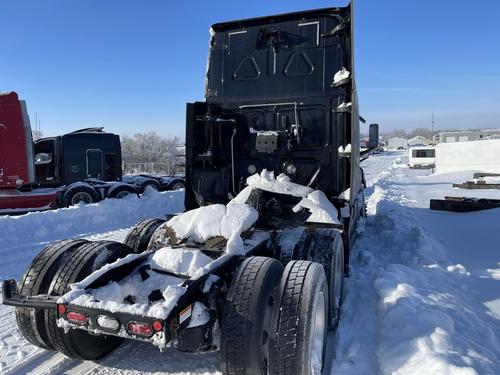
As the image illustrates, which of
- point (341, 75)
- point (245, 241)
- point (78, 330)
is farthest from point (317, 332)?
point (341, 75)

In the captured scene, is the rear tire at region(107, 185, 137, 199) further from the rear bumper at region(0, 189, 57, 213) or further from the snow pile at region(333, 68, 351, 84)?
the snow pile at region(333, 68, 351, 84)

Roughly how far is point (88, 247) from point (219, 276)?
1.30 metres

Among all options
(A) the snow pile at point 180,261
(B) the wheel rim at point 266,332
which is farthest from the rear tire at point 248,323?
(A) the snow pile at point 180,261

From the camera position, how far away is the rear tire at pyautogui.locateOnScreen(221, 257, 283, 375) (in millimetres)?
2604

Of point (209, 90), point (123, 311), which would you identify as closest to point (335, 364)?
point (123, 311)

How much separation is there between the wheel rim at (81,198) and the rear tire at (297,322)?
1228 cm

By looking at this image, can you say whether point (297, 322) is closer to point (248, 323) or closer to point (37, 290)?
point (248, 323)

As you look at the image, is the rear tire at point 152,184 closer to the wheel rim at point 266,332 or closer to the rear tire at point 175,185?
the rear tire at point 175,185

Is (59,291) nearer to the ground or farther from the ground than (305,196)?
nearer to the ground

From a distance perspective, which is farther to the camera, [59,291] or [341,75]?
[341,75]

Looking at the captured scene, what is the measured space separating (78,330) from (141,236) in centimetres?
181

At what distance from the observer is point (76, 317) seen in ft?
8.92

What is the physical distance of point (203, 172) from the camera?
5.85 metres

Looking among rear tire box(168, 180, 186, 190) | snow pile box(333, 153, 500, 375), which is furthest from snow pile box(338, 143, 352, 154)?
rear tire box(168, 180, 186, 190)
